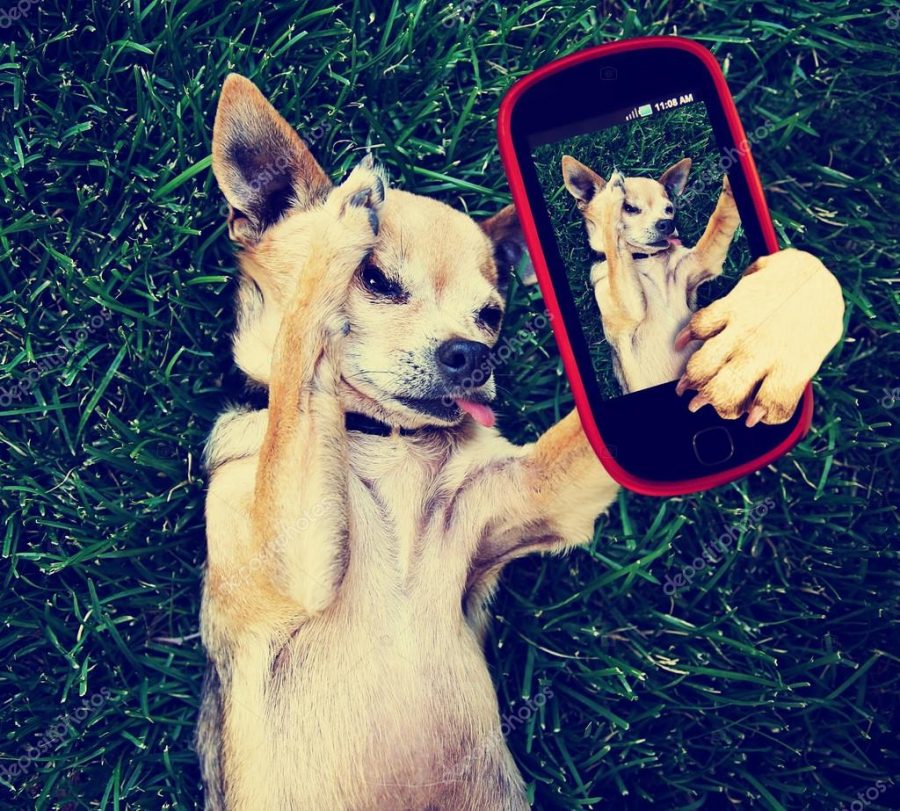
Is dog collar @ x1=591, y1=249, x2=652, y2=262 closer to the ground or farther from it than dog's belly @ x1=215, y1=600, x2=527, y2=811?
farther from it

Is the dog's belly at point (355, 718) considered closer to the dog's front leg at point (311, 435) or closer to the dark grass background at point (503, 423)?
the dog's front leg at point (311, 435)

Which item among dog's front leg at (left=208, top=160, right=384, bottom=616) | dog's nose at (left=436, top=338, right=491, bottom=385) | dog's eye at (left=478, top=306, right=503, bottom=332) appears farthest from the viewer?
dog's eye at (left=478, top=306, right=503, bottom=332)

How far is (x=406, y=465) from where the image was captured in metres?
1.88

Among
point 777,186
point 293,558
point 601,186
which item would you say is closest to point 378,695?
point 293,558

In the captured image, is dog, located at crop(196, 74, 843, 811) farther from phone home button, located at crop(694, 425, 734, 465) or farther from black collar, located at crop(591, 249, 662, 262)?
black collar, located at crop(591, 249, 662, 262)

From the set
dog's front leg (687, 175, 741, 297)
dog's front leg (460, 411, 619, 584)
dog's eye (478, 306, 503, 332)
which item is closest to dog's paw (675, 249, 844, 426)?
dog's front leg (687, 175, 741, 297)

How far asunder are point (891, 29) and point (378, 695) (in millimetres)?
2522

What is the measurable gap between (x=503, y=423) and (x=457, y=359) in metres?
0.46

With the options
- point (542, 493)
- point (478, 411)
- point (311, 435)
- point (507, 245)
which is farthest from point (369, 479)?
point (507, 245)

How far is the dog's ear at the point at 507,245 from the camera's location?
2.05 m

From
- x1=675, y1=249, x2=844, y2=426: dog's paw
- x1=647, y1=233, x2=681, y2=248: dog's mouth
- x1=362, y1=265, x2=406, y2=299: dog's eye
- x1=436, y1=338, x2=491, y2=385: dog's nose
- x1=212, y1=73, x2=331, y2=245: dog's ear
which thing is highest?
x1=212, y1=73, x2=331, y2=245: dog's ear

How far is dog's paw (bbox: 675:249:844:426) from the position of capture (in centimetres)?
176

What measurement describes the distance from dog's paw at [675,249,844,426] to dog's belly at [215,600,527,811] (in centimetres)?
90

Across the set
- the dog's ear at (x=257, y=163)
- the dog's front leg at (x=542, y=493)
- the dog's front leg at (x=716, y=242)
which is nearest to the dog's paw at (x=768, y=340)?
the dog's front leg at (x=716, y=242)
